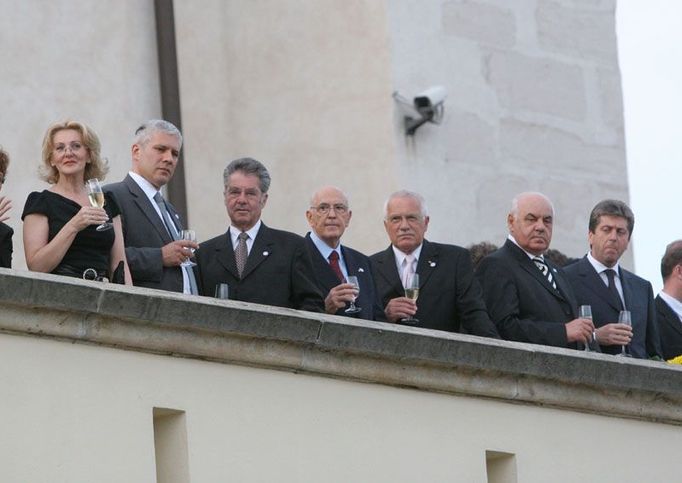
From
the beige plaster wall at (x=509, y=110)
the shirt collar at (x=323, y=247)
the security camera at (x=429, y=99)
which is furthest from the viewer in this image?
the beige plaster wall at (x=509, y=110)

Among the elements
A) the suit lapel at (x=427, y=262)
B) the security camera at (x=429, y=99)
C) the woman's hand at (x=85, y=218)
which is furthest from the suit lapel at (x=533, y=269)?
the security camera at (x=429, y=99)

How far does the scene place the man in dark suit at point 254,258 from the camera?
12.8 m

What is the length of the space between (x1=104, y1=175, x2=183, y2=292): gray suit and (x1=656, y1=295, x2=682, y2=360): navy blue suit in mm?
2963

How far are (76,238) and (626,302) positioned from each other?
3.50 metres

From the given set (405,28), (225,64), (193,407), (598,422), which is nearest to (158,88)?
(225,64)

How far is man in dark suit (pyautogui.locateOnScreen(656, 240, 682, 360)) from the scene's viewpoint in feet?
47.7

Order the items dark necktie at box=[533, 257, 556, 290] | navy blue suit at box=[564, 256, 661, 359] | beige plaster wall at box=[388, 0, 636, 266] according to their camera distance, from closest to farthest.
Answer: dark necktie at box=[533, 257, 556, 290]
navy blue suit at box=[564, 256, 661, 359]
beige plaster wall at box=[388, 0, 636, 266]

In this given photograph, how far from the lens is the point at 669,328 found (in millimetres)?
14586

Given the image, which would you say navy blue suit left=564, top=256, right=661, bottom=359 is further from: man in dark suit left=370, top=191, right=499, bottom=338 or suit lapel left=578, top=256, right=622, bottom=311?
man in dark suit left=370, top=191, right=499, bottom=338

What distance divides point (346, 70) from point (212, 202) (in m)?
1.24

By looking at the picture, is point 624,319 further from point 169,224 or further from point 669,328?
point 169,224

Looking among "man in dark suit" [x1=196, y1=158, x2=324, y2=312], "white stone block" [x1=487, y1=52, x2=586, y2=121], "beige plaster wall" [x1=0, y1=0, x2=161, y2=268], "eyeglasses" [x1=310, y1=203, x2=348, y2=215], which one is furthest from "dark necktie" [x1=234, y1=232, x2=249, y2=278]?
"white stone block" [x1=487, y1=52, x2=586, y2=121]

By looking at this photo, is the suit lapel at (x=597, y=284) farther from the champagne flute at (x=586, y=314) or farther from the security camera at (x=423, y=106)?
the security camera at (x=423, y=106)

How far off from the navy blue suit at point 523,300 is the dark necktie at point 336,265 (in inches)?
29.7
